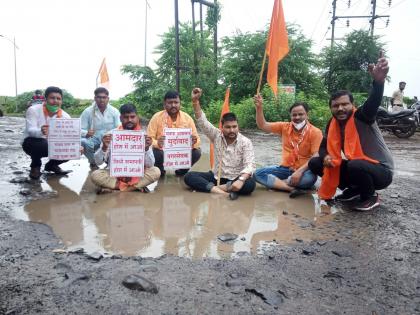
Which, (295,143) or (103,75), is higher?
(103,75)

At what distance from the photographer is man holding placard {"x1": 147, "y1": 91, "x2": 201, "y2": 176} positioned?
500 cm

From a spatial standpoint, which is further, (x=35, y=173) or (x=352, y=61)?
(x=352, y=61)

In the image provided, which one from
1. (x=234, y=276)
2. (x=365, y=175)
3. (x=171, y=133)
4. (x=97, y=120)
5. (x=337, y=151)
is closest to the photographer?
(x=234, y=276)

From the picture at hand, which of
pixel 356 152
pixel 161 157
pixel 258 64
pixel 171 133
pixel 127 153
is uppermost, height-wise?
pixel 258 64

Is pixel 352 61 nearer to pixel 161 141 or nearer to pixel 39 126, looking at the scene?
pixel 161 141

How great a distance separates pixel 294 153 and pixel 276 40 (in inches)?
53.5

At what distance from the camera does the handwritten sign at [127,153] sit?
4.49 metres

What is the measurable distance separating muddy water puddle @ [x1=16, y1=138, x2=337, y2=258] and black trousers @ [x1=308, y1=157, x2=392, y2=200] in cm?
40

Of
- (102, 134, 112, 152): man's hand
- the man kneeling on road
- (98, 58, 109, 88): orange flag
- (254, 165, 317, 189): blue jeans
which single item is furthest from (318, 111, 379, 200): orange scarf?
(98, 58, 109, 88): orange flag

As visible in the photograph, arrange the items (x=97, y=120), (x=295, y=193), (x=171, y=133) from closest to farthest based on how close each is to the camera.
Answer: (x=295, y=193)
(x=171, y=133)
(x=97, y=120)

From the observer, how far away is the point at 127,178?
4676 mm

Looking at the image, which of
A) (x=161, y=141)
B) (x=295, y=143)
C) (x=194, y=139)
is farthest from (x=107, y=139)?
(x=295, y=143)

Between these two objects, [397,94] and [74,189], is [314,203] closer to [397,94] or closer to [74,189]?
[74,189]

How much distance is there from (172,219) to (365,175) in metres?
1.98
